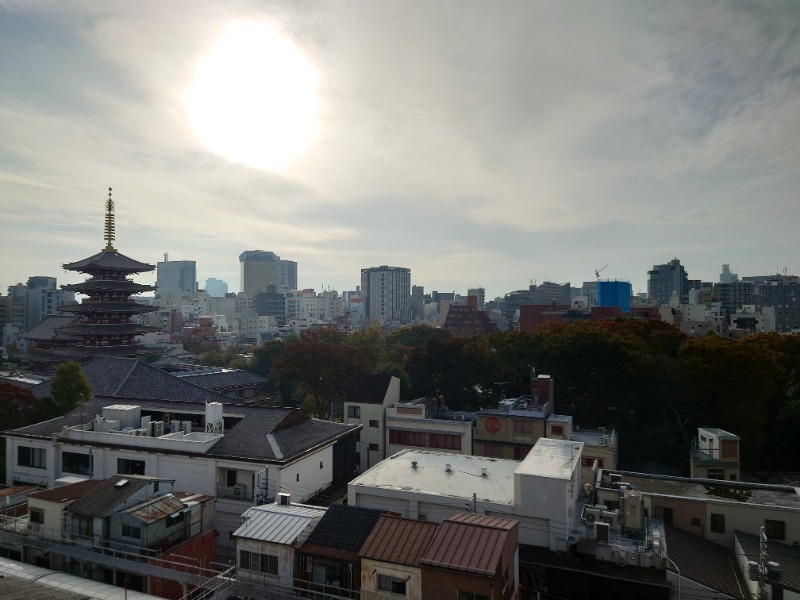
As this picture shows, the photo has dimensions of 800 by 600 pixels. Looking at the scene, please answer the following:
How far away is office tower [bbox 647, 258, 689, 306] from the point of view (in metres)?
185

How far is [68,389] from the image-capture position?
4119 cm

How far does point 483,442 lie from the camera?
41.7 m

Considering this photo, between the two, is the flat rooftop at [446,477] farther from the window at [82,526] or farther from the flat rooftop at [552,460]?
the window at [82,526]

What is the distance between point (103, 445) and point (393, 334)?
66.6 m

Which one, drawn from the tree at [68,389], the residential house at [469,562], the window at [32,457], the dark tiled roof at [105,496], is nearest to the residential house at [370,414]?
the tree at [68,389]

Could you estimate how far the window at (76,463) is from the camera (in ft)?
105

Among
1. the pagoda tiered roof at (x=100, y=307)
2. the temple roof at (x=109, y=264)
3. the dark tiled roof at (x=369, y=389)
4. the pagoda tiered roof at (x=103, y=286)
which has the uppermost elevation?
the temple roof at (x=109, y=264)

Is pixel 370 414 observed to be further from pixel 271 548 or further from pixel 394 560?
pixel 394 560

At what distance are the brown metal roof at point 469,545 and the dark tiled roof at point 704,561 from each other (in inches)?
393

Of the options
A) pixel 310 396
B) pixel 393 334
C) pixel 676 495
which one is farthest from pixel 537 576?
pixel 393 334

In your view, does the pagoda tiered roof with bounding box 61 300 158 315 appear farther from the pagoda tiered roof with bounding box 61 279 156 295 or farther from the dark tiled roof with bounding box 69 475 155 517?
the dark tiled roof with bounding box 69 475 155 517

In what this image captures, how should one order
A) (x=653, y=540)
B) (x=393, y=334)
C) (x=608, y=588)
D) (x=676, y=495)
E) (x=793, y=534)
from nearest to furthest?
(x=608, y=588), (x=653, y=540), (x=793, y=534), (x=676, y=495), (x=393, y=334)

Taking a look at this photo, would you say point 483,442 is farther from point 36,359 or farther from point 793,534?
point 36,359

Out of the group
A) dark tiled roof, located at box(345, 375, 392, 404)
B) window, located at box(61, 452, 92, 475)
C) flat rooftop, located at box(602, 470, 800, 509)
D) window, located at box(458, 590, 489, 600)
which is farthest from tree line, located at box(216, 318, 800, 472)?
window, located at box(458, 590, 489, 600)
